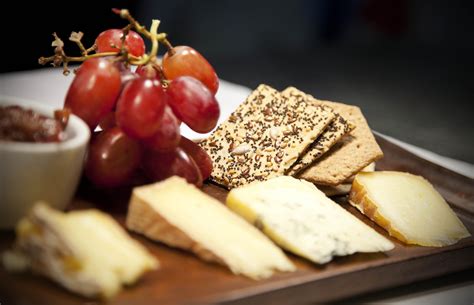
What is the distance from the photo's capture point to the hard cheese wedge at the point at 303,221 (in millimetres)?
1151

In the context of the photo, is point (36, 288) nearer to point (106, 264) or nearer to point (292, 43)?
point (106, 264)

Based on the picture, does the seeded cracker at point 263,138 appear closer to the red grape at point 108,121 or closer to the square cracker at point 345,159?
the square cracker at point 345,159

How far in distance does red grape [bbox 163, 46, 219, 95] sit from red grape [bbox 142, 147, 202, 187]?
0.49ft

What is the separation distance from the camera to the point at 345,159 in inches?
59.7

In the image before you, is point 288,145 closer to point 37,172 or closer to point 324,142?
point 324,142

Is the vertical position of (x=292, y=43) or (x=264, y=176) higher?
(x=264, y=176)

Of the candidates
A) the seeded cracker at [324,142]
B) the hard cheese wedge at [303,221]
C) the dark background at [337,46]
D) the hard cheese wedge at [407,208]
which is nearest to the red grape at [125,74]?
the hard cheese wedge at [303,221]

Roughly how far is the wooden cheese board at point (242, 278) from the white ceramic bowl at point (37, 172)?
5cm

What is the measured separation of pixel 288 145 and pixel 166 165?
29 centimetres

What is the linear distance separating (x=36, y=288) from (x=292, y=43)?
13.8 ft

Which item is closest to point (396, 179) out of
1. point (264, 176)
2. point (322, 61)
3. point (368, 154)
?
point (368, 154)

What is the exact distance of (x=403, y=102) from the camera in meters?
3.65

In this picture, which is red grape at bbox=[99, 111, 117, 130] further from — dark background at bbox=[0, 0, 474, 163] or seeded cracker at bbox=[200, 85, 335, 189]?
dark background at bbox=[0, 0, 474, 163]

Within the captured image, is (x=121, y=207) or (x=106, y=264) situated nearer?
(x=106, y=264)
